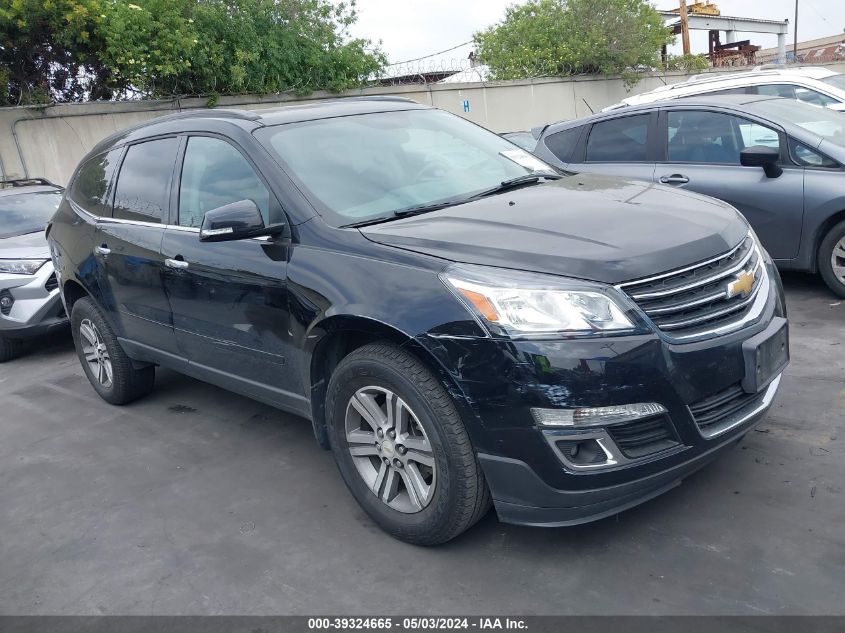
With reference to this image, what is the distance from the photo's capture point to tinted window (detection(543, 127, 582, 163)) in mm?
7305

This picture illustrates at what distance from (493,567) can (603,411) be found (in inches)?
31.7

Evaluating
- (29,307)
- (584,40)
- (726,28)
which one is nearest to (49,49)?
(29,307)

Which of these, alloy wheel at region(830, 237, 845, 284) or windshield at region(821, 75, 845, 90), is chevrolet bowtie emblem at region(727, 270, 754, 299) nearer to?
alloy wheel at region(830, 237, 845, 284)

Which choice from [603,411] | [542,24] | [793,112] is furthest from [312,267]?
[542,24]

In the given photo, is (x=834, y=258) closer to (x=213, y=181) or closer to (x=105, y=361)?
(x=213, y=181)

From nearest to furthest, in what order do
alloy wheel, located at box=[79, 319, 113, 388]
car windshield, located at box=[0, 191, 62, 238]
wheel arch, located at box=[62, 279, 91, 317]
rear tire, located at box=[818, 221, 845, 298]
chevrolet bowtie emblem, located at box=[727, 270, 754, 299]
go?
1. chevrolet bowtie emblem, located at box=[727, 270, 754, 299]
2. alloy wheel, located at box=[79, 319, 113, 388]
3. wheel arch, located at box=[62, 279, 91, 317]
4. rear tire, located at box=[818, 221, 845, 298]
5. car windshield, located at box=[0, 191, 62, 238]

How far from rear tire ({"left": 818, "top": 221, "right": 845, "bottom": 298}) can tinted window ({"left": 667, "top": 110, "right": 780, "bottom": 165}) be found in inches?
31.6

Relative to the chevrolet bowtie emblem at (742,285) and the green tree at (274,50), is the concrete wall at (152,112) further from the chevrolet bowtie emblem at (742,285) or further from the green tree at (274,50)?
the chevrolet bowtie emblem at (742,285)

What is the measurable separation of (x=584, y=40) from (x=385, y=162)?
70.5 ft

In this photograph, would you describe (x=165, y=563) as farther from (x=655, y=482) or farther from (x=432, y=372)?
(x=655, y=482)

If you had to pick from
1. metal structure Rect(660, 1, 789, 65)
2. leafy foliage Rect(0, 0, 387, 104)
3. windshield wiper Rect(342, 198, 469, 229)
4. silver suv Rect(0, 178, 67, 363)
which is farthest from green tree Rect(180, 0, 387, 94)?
metal structure Rect(660, 1, 789, 65)

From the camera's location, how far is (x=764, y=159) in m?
5.82

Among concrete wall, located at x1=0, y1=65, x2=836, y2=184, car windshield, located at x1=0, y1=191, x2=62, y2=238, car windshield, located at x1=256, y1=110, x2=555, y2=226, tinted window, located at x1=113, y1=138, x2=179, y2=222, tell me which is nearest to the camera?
car windshield, located at x1=256, y1=110, x2=555, y2=226

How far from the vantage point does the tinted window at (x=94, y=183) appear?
513cm
